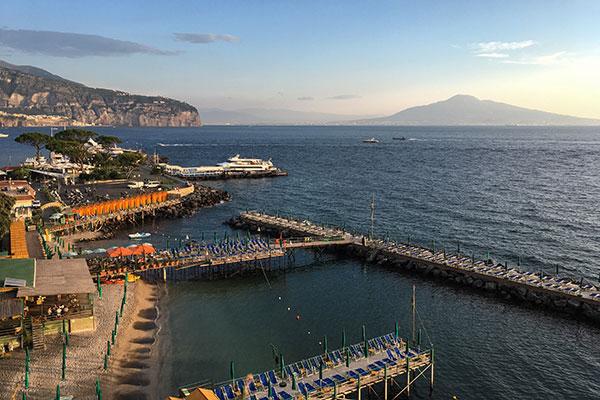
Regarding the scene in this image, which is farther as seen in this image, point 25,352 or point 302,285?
point 302,285

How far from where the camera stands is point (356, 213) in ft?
258

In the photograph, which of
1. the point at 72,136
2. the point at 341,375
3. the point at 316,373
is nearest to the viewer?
the point at 341,375

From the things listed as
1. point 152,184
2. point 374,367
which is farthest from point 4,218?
point 152,184

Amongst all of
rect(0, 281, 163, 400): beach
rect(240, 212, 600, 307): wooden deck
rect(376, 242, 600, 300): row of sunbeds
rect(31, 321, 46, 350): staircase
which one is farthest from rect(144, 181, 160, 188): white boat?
rect(31, 321, 46, 350): staircase

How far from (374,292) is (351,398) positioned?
56.8ft

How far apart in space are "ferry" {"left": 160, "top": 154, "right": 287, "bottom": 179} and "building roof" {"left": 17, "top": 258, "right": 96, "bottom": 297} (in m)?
83.5

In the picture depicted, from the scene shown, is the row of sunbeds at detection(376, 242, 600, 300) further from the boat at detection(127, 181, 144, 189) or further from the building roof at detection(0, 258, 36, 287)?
the boat at detection(127, 181, 144, 189)

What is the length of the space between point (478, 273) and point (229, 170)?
90.4 metres

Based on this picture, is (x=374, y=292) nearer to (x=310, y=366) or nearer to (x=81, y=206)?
(x=310, y=366)

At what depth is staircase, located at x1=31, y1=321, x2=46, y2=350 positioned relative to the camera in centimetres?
3019

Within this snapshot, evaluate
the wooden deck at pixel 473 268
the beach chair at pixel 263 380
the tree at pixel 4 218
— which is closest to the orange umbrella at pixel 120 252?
the tree at pixel 4 218

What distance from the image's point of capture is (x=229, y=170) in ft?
423

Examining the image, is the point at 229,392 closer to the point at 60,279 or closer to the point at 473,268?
the point at 60,279

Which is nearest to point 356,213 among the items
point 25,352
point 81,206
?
point 81,206
